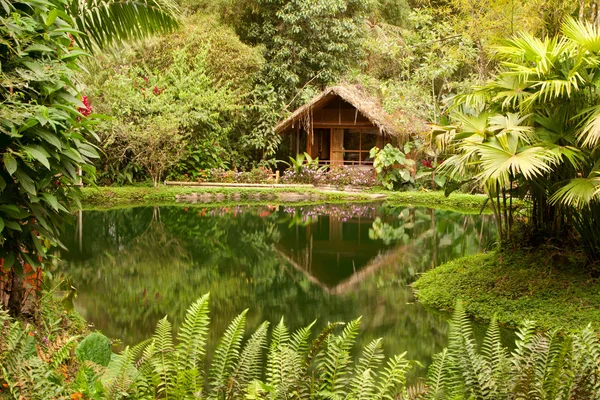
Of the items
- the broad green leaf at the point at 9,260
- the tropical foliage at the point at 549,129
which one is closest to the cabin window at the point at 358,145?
the tropical foliage at the point at 549,129

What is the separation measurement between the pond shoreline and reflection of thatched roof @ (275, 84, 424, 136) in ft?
8.02

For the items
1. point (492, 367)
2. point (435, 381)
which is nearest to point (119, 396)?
point (435, 381)

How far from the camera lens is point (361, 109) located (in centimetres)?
2030

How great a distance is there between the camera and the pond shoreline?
1675cm

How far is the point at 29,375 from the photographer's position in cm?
183

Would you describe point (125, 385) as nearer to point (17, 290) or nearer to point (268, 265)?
point (17, 290)

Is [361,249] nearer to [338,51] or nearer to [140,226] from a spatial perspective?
[140,226]

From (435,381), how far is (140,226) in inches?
436

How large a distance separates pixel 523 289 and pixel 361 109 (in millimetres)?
14309

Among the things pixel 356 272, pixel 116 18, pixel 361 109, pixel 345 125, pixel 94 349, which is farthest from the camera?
pixel 345 125

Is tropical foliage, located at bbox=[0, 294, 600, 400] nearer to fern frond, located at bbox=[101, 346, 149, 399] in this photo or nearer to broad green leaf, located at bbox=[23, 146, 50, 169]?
fern frond, located at bbox=[101, 346, 149, 399]

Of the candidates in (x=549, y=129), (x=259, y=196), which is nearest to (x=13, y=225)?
(x=549, y=129)

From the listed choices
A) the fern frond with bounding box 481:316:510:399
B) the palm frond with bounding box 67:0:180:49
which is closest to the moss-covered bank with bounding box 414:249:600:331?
the fern frond with bounding box 481:316:510:399

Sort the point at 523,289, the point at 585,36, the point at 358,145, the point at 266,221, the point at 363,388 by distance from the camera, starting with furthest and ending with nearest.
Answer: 1. the point at 358,145
2. the point at 266,221
3. the point at 523,289
4. the point at 585,36
5. the point at 363,388
